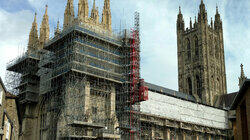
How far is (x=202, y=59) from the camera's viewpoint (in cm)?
9269

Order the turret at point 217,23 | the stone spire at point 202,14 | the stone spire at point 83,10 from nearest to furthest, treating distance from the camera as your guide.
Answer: the stone spire at point 83,10 < the stone spire at point 202,14 < the turret at point 217,23

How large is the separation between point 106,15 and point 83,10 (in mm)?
6062

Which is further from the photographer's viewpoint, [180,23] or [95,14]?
[180,23]

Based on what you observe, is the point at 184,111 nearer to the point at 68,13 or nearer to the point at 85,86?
the point at 85,86

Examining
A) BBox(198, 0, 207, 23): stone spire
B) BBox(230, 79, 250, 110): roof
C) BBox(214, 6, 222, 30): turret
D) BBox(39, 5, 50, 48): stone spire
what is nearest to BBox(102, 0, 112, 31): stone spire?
BBox(39, 5, 50, 48): stone spire

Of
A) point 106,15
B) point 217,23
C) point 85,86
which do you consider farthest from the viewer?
point 217,23

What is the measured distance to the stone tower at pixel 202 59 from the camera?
9075 centimetres

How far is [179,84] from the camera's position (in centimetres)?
9600

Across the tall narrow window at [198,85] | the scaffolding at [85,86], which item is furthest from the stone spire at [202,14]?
the scaffolding at [85,86]

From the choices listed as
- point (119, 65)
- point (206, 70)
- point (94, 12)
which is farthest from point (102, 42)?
point (206, 70)

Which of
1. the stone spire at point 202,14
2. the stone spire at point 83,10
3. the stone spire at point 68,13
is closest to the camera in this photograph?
the stone spire at point 83,10

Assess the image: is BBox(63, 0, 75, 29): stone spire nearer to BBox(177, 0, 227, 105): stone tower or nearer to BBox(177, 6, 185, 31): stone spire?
BBox(177, 0, 227, 105): stone tower

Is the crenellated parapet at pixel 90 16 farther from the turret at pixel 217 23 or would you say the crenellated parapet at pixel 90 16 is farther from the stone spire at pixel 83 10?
the turret at pixel 217 23

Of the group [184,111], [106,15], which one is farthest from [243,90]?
[184,111]
